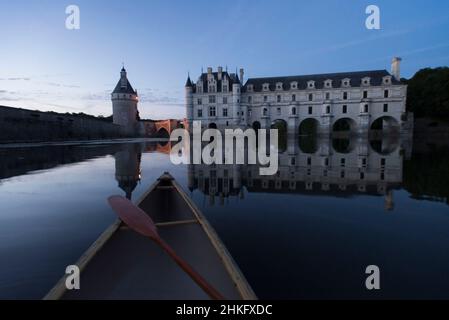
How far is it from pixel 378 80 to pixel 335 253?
57.5 metres

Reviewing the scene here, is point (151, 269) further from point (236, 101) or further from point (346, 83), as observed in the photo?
point (346, 83)

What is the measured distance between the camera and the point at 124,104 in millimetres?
65875

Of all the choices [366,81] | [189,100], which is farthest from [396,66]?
[189,100]

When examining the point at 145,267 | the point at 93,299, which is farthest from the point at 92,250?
the point at 145,267

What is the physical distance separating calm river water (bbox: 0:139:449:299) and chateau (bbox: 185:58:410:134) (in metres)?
45.9

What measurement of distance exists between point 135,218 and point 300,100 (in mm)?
56575

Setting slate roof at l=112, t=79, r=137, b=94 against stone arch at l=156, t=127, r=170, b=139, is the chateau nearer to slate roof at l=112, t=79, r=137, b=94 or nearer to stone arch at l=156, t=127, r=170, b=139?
slate roof at l=112, t=79, r=137, b=94

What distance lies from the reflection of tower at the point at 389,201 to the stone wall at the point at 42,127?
3423 cm

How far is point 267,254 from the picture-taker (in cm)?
423

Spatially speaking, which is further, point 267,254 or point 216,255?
point 267,254

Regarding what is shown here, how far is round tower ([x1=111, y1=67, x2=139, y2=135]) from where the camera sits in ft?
215
